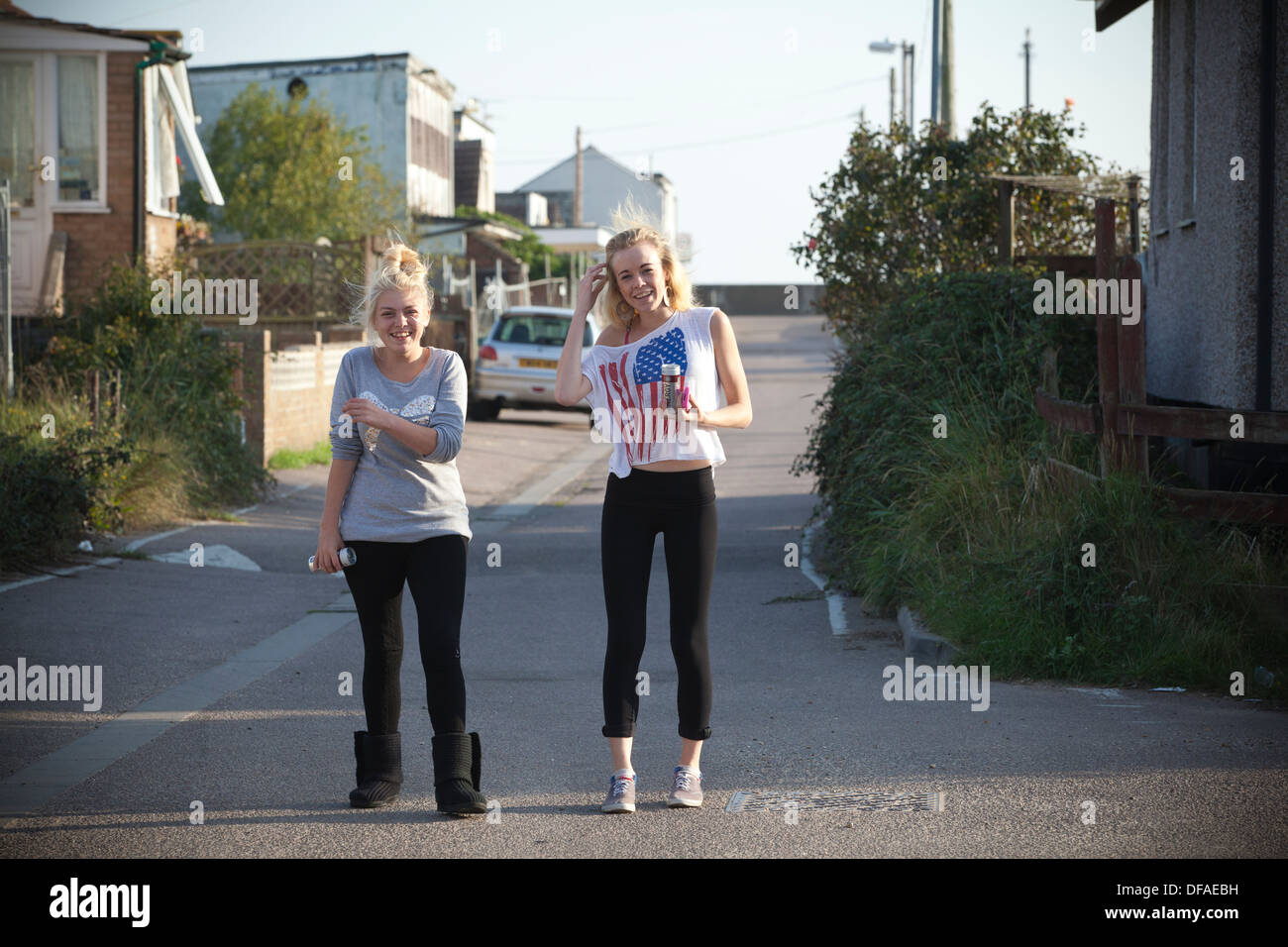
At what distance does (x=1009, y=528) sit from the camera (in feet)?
25.3

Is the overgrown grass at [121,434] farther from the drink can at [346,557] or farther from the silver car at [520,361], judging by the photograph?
the silver car at [520,361]

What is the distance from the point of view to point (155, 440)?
11750 mm

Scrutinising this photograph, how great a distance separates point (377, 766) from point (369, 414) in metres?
1.23

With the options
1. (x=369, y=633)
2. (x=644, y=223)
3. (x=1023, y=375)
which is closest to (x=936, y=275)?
(x=1023, y=375)

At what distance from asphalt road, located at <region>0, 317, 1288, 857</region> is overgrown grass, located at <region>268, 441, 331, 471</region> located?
561 centimetres

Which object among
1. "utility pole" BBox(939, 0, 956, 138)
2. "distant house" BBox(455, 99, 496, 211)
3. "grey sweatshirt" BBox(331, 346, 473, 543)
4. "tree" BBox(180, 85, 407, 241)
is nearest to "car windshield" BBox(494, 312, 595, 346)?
"utility pole" BBox(939, 0, 956, 138)

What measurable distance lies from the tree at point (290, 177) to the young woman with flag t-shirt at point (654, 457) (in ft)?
102

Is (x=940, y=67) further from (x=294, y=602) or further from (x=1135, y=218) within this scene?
(x=294, y=602)

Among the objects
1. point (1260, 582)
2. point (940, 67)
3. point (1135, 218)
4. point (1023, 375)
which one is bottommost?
point (1260, 582)

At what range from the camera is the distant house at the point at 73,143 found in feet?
51.7

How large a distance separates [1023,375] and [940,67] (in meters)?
10.8

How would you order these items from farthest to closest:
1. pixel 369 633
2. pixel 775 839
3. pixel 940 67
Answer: pixel 940 67, pixel 369 633, pixel 775 839

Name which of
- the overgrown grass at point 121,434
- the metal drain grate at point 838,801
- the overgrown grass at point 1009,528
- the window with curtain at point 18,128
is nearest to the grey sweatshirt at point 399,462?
the metal drain grate at point 838,801
